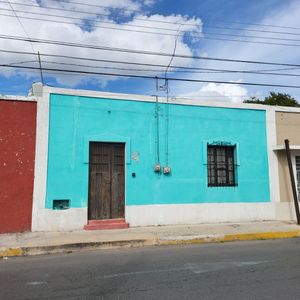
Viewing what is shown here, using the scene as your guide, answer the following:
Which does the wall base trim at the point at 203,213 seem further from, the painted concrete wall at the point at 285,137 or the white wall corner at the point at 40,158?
the white wall corner at the point at 40,158

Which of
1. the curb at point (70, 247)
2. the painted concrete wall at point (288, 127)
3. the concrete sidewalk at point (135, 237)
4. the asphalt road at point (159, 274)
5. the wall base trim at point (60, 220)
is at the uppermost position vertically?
the painted concrete wall at point (288, 127)

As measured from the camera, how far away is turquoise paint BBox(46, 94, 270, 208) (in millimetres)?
11008

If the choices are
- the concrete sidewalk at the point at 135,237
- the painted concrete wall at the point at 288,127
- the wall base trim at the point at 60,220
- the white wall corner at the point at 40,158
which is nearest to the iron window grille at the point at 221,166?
the concrete sidewalk at the point at 135,237

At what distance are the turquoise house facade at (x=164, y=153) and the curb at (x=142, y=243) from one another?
2.01 m

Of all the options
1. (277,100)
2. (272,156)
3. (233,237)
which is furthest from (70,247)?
(277,100)

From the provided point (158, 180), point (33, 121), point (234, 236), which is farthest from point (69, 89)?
point (234, 236)

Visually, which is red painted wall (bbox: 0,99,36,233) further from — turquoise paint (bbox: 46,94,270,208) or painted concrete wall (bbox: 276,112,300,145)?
painted concrete wall (bbox: 276,112,300,145)

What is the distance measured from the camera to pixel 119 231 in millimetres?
10617

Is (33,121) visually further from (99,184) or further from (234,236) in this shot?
(234,236)

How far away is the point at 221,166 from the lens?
1288 cm

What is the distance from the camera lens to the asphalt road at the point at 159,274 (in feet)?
17.7

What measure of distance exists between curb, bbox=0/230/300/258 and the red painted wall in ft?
6.68

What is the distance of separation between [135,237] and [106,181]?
95.3 inches

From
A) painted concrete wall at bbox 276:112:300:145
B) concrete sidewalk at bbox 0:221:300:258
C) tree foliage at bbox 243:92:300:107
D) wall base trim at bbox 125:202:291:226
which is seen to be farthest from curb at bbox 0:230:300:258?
tree foliage at bbox 243:92:300:107
